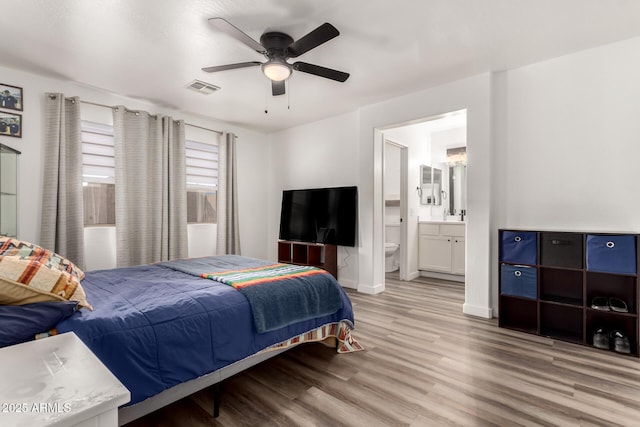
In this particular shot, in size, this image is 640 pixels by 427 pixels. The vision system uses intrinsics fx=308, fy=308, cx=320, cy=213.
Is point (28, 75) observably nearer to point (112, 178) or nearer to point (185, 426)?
point (112, 178)

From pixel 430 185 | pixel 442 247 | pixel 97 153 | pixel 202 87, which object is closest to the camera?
pixel 202 87

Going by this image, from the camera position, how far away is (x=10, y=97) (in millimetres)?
3193

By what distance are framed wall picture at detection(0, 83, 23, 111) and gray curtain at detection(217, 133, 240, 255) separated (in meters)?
2.35

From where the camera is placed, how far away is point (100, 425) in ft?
2.06

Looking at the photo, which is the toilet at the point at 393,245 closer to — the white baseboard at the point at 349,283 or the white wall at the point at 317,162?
the white baseboard at the point at 349,283

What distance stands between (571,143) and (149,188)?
482 centimetres

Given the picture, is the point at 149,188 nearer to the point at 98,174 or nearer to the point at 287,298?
the point at 98,174

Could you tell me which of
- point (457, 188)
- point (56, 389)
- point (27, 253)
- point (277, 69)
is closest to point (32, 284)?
point (27, 253)

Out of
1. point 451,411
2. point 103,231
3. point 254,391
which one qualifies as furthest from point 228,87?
point 451,411

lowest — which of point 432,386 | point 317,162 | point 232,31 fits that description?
point 432,386

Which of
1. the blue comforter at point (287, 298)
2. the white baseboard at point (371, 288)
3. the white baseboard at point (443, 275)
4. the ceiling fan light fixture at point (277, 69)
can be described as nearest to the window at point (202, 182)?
the blue comforter at point (287, 298)

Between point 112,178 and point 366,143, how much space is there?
337cm

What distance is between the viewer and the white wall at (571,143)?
2.73m

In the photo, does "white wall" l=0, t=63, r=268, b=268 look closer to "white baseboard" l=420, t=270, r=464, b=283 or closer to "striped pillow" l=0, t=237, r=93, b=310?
"striped pillow" l=0, t=237, r=93, b=310
